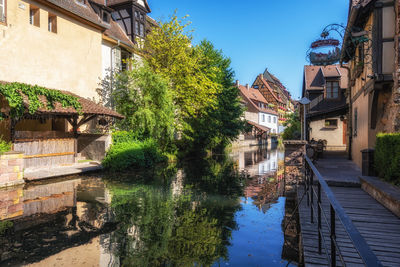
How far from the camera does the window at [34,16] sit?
48.6ft

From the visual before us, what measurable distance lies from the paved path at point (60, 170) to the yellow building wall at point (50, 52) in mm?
4639

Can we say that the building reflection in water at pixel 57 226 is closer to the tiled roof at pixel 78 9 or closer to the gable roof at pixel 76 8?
the gable roof at pixel 76 8

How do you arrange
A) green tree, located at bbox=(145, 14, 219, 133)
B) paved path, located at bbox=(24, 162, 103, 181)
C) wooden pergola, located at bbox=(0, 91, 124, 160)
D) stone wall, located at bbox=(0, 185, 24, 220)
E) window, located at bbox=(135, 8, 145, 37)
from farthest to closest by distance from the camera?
window, located at bbox=(135, 8, 145, 37)
green tree, located at bbox=(145, 14, 219, 133)
wooden pergola, located at bbox=(0, 91, 124, 160)
paved path, located at bbox=(24, 162, 103, 181)
stone wall, located at bbox=(0, 185, 24, 220)

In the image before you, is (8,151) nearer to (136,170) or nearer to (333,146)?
(136,170)

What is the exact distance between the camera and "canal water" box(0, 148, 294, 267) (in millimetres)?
4473

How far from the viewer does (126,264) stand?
4207 mm

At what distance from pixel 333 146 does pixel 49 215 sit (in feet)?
83.1

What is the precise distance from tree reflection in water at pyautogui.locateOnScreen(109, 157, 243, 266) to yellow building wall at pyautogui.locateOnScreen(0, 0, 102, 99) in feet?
27.8

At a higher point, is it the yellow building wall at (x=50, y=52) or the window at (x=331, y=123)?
the yellow building wall at (x=50, y=52)

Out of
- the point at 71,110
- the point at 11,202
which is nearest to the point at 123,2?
the point at 71,110

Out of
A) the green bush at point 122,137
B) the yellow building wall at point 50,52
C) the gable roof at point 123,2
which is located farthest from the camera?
the gable roof at point 123,2

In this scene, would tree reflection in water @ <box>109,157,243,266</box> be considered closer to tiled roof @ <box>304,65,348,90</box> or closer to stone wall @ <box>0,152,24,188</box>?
stone wall @ <box>0,152,24,188</box>

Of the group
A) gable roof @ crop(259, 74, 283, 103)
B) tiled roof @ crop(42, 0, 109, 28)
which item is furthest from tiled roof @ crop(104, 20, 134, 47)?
gable roof @ crop(259, 74, 283, 103)

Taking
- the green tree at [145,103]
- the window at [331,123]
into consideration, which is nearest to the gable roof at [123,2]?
the green tree at [145,103]
